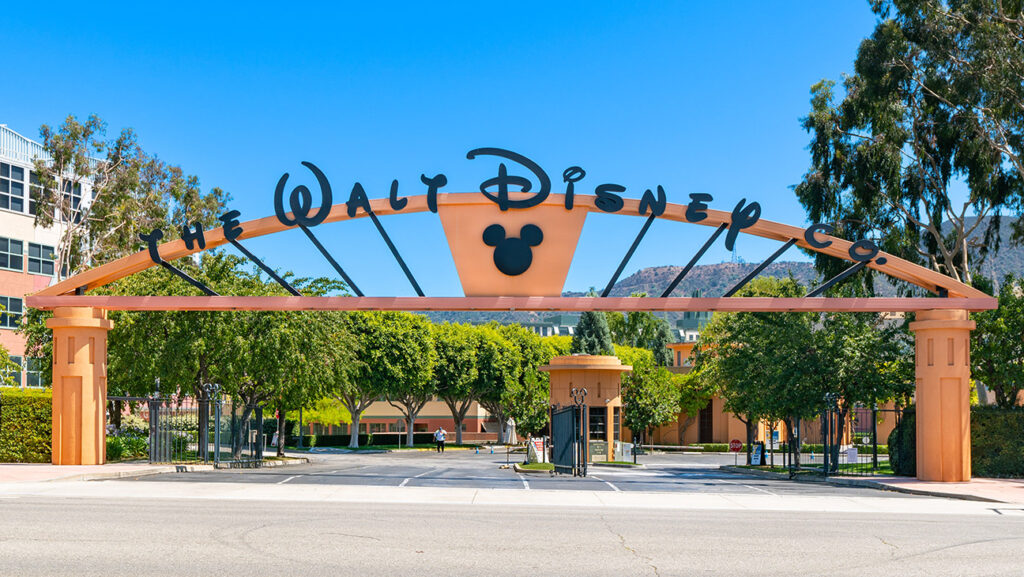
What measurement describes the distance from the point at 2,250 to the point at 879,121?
47.0 metres

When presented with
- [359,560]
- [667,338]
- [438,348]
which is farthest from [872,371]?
[667,338]

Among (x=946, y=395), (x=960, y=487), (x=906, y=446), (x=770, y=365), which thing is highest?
(x=770, y=365)

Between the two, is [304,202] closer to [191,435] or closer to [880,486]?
[880,486]

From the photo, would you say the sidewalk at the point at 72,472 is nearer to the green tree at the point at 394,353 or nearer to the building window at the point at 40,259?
the building window at the point at 40,259

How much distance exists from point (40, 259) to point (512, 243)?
4494 centimetres

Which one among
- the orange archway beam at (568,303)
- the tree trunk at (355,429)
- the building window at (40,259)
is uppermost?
the building window at (40,259)

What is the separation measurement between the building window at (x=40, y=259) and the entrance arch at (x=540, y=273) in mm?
37619

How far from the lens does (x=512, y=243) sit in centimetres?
2394

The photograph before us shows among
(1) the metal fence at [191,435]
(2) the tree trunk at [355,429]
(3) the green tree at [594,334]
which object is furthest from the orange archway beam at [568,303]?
(3) the green tree at [594,334]

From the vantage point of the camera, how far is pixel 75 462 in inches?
988

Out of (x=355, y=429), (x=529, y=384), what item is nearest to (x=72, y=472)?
(x=529, y=384)

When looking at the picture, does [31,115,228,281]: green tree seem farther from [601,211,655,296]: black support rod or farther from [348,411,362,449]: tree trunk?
[601,211,655,296]: black support rod

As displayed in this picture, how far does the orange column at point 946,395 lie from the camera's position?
944 inches

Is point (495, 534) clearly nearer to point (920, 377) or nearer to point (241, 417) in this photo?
point (920, 377)
